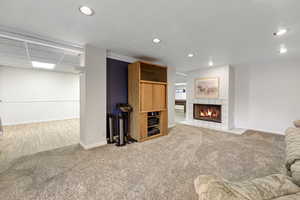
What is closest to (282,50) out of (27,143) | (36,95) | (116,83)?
(116,83)

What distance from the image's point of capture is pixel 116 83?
3.42 m

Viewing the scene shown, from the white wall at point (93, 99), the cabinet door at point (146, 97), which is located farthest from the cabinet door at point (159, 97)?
the white wall at point (93, 99)

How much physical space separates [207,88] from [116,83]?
366 cm

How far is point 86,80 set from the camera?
277 centimetres

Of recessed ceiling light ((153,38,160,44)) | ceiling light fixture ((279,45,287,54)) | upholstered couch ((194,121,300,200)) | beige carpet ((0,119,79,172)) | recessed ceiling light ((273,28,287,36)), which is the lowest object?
beige carpet ((0,119,79,172))

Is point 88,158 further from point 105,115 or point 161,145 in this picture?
point 161,145

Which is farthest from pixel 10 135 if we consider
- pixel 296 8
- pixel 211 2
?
pixel 296 8

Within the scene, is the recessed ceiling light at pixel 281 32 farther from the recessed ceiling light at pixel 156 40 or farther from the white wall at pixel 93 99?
the white wall at pixel 93 99

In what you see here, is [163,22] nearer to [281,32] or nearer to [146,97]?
[146,97]

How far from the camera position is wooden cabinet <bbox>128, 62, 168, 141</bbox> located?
3262mm

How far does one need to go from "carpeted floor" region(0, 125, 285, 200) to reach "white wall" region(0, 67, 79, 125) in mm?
3974

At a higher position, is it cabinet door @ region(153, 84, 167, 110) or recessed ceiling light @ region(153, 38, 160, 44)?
recessed ceiling light @ region(153, 38, 160, 44)

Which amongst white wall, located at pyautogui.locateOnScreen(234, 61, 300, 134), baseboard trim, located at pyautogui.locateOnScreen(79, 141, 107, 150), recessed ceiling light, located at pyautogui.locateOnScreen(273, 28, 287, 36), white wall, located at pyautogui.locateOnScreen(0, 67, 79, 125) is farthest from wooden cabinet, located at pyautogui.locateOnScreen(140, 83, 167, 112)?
white wall, located at pyautogui.locateOnScreen(0, 67, 79, 125)

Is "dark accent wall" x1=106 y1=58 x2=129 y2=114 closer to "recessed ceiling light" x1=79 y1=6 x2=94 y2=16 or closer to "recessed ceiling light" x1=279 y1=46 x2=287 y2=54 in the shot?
"recessed ceiling light" x1=79 y1=6 x2=94 y2=16
